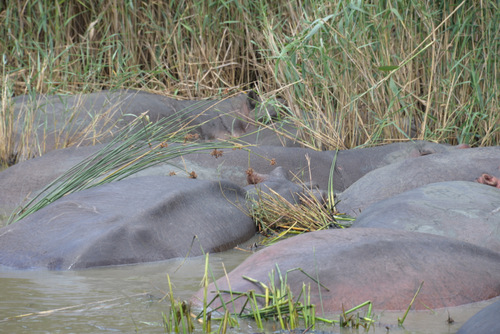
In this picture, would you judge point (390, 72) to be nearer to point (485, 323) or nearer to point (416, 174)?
point (416, 174)

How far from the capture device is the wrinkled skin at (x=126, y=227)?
304 centimetres

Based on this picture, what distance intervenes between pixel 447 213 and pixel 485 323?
1.24 m

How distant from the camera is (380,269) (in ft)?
7.73

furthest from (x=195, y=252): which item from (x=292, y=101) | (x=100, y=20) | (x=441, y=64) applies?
(x=100, y=20)

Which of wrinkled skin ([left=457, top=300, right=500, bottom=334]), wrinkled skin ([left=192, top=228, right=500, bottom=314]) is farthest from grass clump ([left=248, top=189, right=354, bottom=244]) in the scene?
wrinkled skin ([left=457, top=300, right=500, bottom=334])

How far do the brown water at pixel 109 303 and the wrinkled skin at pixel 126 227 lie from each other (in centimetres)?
9

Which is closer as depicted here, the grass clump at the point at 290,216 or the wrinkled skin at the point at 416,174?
the grass clump at the point at 290,216

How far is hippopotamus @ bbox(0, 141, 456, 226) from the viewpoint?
14.5 feet

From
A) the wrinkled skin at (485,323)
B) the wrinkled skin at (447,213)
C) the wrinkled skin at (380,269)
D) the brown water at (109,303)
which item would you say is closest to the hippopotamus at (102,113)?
the wrinkled skin at (447,213)

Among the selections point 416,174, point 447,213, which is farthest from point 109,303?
point 416,174

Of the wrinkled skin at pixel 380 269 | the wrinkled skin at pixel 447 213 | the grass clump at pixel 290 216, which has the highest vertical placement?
the wrinkled skin at pixel 380 269

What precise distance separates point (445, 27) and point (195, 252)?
2.76 m

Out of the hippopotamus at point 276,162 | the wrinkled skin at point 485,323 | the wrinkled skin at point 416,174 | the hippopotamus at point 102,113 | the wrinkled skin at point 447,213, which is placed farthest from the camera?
the hippopotamus at point 102,113

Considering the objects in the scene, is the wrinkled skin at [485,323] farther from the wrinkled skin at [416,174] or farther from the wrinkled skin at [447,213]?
the wrinkled skin at [416,174]
